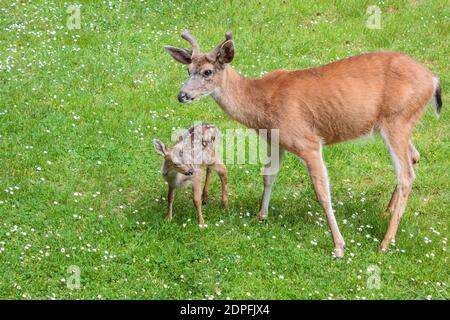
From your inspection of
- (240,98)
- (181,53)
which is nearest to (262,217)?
(240,98)

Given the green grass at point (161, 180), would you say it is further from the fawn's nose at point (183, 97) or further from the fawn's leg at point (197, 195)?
the fawn's nose at point (183, 97)

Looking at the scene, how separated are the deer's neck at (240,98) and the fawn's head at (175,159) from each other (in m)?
0.76

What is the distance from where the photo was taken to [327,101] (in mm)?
9352

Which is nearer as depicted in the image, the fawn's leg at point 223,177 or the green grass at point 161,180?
the green grass at point 161,180

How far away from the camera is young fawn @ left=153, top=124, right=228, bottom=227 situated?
926 cm

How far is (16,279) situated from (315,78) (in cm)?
395

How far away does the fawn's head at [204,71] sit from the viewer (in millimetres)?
9234

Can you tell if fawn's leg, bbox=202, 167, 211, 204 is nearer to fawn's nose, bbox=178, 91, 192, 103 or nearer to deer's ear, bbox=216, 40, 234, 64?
fawn's nose, bbox=178, 91, 192, 103

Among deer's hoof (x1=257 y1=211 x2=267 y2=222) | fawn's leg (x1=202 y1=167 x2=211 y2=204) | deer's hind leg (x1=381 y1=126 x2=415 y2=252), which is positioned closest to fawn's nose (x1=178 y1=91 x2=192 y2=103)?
fawn's leg (x1=202 y1=167 x2=211 y2=204)

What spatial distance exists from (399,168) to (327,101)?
1103 millimetres

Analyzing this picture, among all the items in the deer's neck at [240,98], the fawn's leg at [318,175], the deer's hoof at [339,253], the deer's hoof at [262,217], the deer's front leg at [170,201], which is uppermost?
the deer's neck at [240,98]

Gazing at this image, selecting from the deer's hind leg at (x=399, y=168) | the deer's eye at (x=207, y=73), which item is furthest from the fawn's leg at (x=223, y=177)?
the deer's hind leg at (x=399, y=168)

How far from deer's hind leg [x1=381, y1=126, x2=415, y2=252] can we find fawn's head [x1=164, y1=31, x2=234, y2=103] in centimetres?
196
